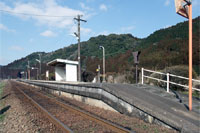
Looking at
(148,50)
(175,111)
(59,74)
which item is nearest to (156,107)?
(175,111)

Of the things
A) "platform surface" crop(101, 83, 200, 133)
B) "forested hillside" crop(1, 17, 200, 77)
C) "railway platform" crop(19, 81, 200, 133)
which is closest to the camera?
"platform surface" crop(101, 83, 200, 133)

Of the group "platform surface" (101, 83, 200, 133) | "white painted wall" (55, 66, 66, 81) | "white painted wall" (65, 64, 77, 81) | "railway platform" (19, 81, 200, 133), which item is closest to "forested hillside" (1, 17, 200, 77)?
"white painted wall" (65, 64, 77, 81)

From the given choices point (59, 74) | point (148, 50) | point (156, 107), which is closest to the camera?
point (156, 107)

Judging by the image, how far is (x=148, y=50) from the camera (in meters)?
42.1

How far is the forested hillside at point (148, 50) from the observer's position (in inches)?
1105

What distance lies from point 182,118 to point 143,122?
1.25 meters

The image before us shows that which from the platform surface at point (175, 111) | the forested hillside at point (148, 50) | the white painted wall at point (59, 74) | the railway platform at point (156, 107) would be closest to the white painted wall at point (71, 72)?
the white painted wall at point (59, 74)

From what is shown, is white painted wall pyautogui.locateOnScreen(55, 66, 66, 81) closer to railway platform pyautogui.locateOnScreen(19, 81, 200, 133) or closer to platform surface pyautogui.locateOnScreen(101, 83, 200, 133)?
railway platform pyautogui.locateOnScreen(19, 81, 200, 133)

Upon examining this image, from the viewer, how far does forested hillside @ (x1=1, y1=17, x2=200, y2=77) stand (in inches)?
1105

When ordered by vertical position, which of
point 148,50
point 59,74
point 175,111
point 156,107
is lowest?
point 175,111

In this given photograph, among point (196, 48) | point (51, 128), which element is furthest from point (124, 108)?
point (196, 48)

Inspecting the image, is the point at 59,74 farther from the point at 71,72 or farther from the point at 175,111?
the point at 175,111

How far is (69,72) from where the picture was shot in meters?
24.5

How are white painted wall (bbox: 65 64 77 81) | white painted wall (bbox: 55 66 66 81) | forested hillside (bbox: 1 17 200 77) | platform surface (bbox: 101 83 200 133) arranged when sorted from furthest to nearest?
white painted wall (bbox: 55 66 66 81) < forested hillside (bbox: 1 17 200 77) < white painted wall (bbox: 65 64 77 81) < platform surface (bbox: 101 83 200 133)
